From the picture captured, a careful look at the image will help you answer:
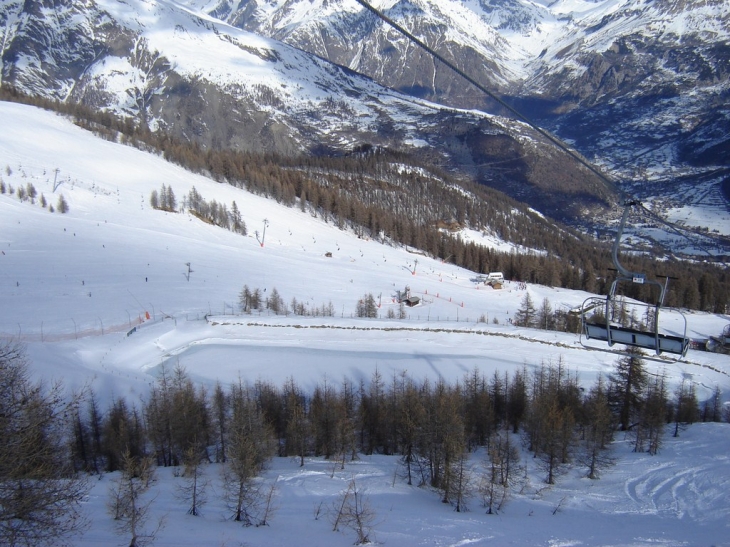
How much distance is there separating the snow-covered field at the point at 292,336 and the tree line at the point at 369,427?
0.98 m

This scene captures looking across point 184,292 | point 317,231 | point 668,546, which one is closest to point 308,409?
point 668,546

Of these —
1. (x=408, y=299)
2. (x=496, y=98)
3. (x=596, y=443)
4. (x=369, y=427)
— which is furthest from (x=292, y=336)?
(x=496, y=98)

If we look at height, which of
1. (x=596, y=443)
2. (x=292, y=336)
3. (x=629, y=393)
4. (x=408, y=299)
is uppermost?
(x=408, y=299)

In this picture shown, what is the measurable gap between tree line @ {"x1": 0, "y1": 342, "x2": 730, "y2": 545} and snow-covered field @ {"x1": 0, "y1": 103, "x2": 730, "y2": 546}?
981 millimetres

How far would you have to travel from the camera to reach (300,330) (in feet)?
140

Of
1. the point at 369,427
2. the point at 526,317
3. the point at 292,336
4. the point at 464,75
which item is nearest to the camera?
the point at 464,75

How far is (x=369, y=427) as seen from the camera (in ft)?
102

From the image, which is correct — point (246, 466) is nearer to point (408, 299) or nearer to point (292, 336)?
point (292, 336)

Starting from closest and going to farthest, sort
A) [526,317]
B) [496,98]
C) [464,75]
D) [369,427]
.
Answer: [464,75] → [496,98] → [369,427] → [526,317]

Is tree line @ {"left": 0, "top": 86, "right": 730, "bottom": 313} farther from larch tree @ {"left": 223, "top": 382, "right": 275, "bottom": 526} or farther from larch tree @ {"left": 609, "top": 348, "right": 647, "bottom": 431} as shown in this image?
larch tree @ {"left": 223, "top": 382, "right": 275, "bottom": 526}

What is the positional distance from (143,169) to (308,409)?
85.6 m

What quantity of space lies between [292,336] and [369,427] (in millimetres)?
13408

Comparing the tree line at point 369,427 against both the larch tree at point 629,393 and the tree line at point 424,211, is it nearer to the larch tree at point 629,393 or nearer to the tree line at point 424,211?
the larch tree at point 629,393

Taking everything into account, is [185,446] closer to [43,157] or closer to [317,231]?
[317,231]
